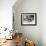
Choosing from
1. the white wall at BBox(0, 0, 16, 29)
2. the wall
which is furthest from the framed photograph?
the white wall at BBox(0, 0, 16, 29)

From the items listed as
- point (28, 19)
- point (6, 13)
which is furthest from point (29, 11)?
point (6, 13)

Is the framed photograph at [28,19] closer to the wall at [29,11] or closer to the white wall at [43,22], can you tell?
the wall at [29,11]

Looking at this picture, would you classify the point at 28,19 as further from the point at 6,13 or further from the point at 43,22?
the point at 6,13

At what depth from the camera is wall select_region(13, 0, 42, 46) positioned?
5.14 meters

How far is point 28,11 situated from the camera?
A: 16.9ft

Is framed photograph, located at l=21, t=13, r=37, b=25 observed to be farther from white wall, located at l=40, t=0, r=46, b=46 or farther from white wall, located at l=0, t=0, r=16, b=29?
white wall, located at l=0, t=0, r=16, b=29

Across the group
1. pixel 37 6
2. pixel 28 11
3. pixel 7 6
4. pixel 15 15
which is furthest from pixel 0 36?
pixel 37 6

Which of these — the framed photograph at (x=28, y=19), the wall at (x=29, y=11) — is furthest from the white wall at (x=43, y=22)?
the framed photograph at (x=28, y=19)

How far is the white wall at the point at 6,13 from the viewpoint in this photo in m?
4.18

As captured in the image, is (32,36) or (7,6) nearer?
(7,6)

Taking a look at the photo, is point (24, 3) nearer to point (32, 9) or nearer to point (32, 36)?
point (32, 9)

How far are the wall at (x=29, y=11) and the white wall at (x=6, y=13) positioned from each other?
91 centimetres

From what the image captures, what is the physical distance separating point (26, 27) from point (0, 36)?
165 cm

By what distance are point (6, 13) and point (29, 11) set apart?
1294mm
